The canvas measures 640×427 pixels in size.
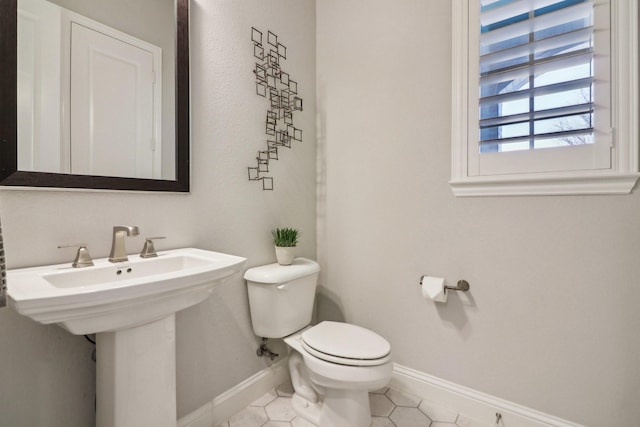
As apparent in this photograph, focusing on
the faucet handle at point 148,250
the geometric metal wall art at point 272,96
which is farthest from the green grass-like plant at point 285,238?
the faucet handle at point 148,250

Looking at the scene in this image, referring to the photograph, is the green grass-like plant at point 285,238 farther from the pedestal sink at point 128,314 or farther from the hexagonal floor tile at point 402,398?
the hexagonal floor tile at point 402,398

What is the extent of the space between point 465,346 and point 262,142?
4.84 feet

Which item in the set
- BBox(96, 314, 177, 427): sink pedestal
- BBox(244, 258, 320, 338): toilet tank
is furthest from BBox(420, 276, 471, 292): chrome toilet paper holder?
BBox(96, 314, 177, 427): sink pedestal

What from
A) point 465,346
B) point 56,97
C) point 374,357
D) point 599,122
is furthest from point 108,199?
point 599,122

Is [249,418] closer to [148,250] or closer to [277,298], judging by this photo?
[277,298]

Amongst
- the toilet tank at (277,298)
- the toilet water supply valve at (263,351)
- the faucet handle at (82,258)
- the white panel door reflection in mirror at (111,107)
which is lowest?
the toilet water supply valve at (263,351)

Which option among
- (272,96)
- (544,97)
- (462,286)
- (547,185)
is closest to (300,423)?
(462,286)

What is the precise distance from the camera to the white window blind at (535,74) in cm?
120

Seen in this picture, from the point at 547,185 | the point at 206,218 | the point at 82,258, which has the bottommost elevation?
the point at 82,258

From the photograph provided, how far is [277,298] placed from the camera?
146 centimetres

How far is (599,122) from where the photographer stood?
117 cm

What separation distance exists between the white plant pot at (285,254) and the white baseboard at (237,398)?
0.62 m

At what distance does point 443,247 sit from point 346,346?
2.31 ft

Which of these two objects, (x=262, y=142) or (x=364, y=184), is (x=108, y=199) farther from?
(x=364, y=184)
